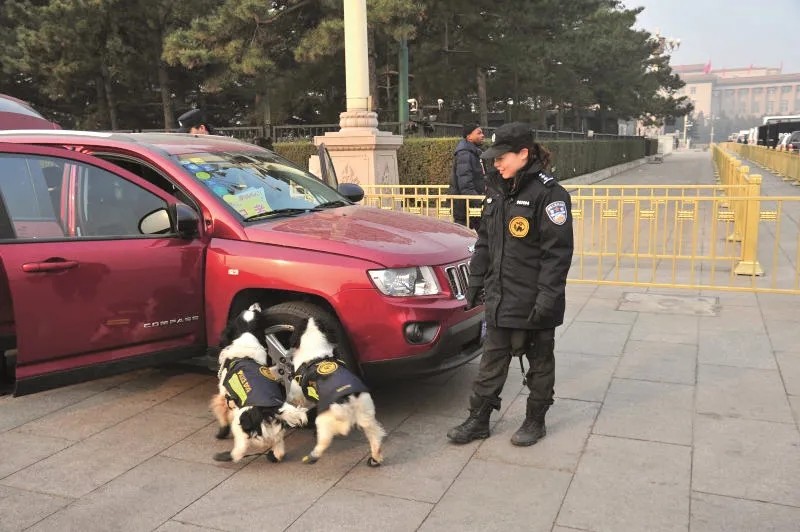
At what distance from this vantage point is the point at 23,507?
333 centimetres

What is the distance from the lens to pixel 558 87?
3125 cm

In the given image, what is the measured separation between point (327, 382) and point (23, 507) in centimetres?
159

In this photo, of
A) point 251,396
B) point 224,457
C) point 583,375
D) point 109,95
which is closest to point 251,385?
point 251,396

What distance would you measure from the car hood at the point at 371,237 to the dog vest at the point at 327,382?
0.70m

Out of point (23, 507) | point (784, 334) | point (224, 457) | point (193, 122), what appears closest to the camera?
point (23, 507)

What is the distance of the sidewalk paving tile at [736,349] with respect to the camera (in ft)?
16.8

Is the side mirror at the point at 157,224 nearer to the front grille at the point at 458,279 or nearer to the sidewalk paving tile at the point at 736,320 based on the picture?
the front grille at the point at 458,279

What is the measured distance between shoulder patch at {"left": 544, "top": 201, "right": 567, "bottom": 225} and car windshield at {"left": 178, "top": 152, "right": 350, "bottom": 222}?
6.19 feet

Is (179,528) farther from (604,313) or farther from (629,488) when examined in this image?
(604,313)

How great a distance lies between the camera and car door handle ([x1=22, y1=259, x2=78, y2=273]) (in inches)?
147

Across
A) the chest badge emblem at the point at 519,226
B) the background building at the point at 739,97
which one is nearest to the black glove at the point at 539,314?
the chest badge emblem at the point at 519,226

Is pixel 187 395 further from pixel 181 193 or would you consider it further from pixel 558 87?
pixel 558 87

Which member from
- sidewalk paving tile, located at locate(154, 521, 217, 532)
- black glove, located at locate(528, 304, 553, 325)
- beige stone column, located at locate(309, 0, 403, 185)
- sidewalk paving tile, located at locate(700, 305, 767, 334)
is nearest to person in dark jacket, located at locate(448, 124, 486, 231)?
sidewalk paving tile, located at locate(700, 305, 767, 334)

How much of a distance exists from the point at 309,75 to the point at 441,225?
69.7ft
